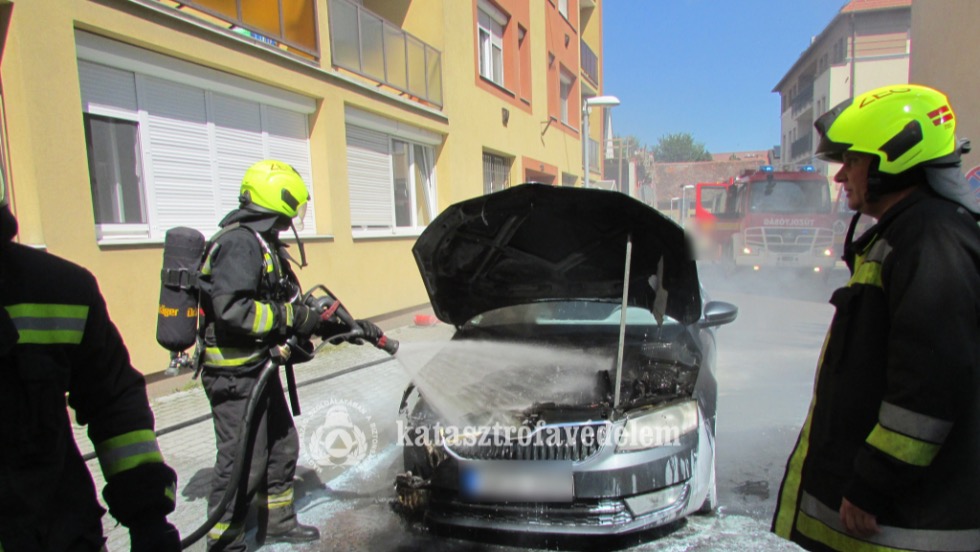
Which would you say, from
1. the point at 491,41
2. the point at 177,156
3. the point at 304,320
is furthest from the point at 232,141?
the point at 491,41

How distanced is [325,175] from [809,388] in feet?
22.0

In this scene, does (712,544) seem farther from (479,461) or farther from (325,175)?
(325,175)

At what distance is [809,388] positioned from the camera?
18.7ft

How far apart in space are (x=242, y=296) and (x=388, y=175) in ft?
24.3

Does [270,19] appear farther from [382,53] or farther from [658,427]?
[658,427]

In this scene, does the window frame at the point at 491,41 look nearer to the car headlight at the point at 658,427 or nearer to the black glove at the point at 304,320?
the black glove at the point at 304,320

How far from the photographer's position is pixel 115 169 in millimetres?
5477

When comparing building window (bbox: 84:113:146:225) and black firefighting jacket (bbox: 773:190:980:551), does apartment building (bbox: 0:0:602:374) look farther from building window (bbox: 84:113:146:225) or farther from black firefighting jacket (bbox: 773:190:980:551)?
black firefighting jacket (bbox: 773:190:980:551)

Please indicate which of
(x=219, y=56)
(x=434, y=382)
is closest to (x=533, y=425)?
(x=434, y=382)

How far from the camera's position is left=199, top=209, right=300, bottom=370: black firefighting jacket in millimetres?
2645

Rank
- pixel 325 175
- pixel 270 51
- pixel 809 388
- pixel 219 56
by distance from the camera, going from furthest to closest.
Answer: pixel 325 175, pixel 270 51, pixel 219 56, pixel 809 388

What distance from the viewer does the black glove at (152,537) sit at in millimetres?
1404

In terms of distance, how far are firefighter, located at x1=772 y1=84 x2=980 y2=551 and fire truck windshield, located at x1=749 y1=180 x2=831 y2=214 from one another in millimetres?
13471

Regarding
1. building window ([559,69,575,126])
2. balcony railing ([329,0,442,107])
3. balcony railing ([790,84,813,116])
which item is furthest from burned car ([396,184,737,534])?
balcony railing ([790,84,813,116])
